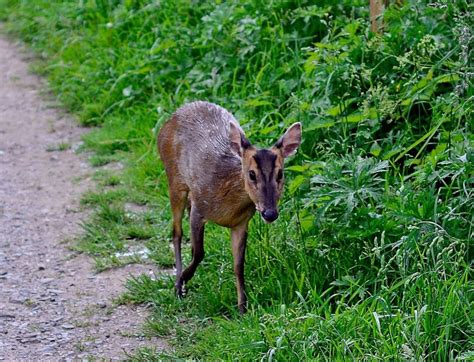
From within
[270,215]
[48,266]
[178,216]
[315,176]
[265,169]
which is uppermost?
[265,169]

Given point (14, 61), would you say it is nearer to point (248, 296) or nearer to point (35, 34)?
point (35, 34)

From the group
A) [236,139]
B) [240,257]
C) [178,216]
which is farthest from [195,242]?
[236,139]

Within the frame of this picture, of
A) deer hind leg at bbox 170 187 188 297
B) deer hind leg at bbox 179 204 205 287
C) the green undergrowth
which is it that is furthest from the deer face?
deer hind leg at bbox 170 187 188 297

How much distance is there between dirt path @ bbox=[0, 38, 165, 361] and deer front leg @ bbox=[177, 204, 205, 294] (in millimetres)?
314

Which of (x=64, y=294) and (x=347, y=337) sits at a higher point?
(x=347, y=337)

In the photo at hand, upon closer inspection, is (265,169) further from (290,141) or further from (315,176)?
(315,176)

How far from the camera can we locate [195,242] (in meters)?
5.50

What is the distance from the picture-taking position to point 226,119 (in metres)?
5.75

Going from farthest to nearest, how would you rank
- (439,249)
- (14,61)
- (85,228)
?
(14,61) < (85,228) < (439,249)

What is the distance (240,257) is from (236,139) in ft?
2.05

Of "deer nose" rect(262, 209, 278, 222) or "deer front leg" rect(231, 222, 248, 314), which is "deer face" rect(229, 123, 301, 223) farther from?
"deer front leg" rect(231, 222, 248, 314)

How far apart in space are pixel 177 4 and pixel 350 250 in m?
4.50

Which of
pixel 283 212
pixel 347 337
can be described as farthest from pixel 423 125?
pixel 347 337

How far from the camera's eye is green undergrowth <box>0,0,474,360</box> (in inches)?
178
